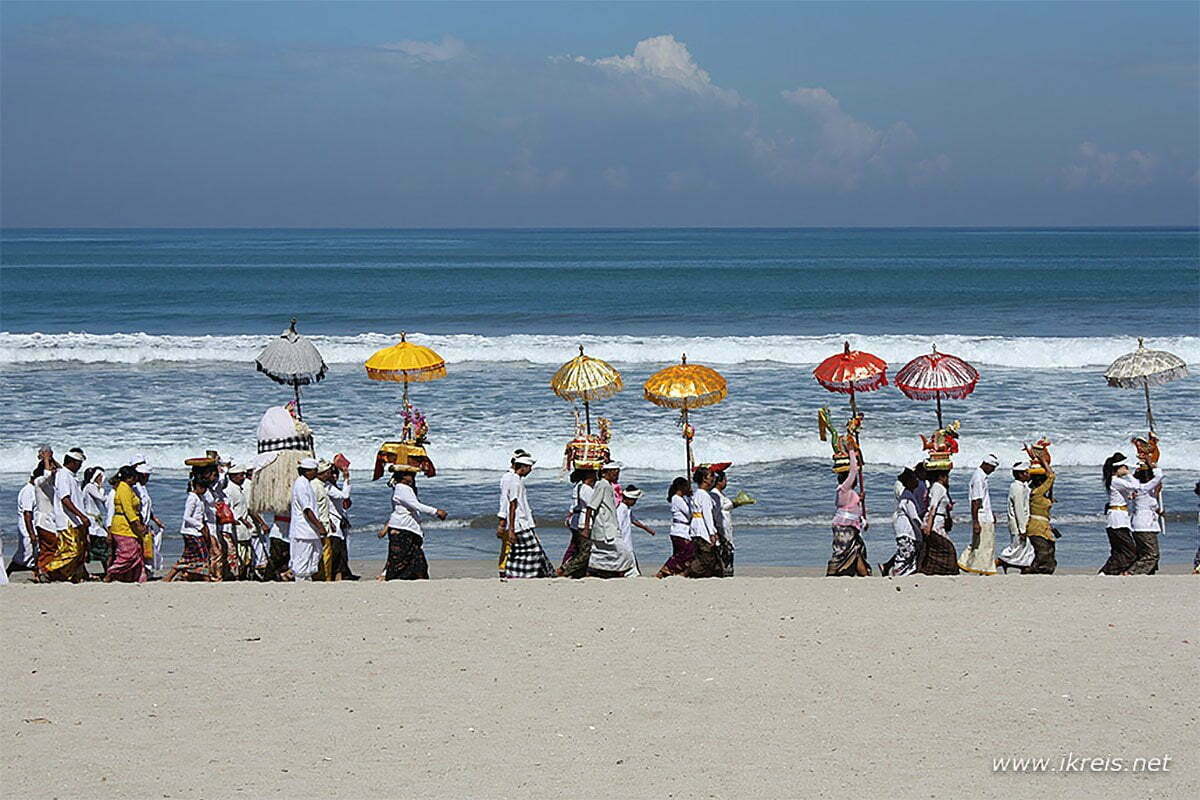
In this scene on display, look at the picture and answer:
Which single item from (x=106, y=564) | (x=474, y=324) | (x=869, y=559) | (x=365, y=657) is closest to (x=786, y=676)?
(x=365, y=657)

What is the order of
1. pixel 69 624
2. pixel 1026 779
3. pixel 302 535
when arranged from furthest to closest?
pixel 302 535
pixel 69 624
pixel 1026 779

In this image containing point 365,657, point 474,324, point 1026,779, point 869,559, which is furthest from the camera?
point 474,324

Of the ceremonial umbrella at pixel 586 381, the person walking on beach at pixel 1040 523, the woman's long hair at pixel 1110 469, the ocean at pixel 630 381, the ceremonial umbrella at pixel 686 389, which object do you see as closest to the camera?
the woman's long hair at pixel 1110 469

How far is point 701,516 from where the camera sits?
35.9ft

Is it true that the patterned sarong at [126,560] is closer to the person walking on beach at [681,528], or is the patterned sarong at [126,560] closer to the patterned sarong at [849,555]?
the person walking on beach at [681,528]

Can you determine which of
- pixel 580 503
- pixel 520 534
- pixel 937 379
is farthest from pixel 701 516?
pixel 937 379

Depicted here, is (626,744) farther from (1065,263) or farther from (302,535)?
(1065,263)

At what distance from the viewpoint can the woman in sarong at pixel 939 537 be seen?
10.9 meters

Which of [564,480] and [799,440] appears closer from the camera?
[564,480]

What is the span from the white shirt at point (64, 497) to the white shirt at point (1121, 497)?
8.55 m

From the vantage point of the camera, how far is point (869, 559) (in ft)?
42.1

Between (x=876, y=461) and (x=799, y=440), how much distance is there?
4.18 ft

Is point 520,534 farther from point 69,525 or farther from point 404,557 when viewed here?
point 69,525

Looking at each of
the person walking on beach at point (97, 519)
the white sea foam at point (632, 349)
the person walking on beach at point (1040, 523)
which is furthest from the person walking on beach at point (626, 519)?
the white sea foam at point (632, 349)
